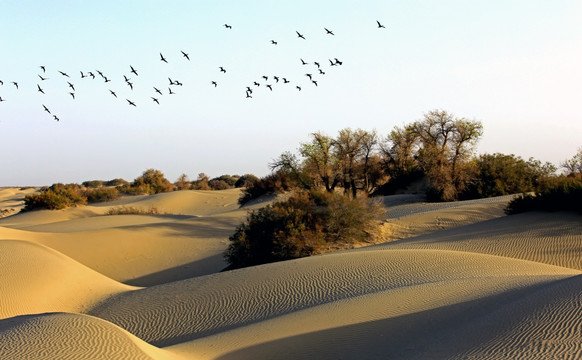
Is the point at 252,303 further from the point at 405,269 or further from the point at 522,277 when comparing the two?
the point at 522,277

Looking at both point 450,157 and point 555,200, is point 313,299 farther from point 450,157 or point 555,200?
point 450,157

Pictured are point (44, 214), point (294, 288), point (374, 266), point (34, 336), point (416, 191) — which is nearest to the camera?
point (34, 336)

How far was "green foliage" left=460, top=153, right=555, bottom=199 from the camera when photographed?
2973cm

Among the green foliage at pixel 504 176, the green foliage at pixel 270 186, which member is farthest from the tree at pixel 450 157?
the green foliage at pixel 270 186

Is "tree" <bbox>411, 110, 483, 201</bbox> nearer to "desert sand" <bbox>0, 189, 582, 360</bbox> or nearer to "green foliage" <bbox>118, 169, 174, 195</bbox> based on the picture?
"desert sand" <bbox>0, 189, 582, 360</bbox>

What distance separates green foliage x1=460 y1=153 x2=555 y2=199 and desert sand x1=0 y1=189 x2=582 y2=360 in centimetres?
848

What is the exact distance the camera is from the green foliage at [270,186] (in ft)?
118

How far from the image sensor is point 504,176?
30094 millimetres

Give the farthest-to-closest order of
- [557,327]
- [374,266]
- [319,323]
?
[374,266]
[319,323]
[557,327]

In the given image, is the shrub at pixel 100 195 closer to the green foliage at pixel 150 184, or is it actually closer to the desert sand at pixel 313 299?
the green foliage at pixel 150 184

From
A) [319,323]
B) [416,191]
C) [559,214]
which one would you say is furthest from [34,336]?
[416,191]

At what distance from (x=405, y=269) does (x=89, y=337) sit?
291 inches

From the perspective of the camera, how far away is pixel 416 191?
35.4 meters

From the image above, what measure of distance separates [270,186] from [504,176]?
14.5m
